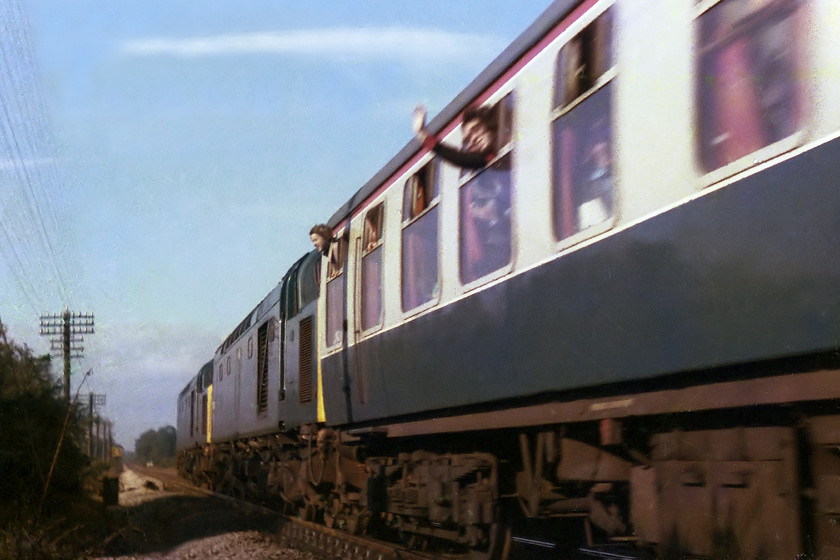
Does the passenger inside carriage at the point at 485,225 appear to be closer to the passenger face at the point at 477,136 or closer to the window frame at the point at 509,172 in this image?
the window frame at the point at 509,172

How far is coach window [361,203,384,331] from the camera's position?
8.06 meters

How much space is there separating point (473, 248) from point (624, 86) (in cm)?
193

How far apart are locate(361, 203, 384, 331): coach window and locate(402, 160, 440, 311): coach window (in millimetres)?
666

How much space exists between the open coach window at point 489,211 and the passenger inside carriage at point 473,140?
0.20 feet

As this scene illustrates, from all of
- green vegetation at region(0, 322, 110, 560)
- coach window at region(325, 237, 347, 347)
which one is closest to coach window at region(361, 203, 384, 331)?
coach window at region(325, 237, 347, 347)

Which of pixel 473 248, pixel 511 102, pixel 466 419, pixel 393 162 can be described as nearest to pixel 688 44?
pixel 511 102

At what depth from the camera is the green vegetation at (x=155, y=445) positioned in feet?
364

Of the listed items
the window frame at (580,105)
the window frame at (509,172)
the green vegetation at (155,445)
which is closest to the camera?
the window frame at (580,105)

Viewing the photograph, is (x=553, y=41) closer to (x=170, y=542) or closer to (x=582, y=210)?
(x=582, y=210)

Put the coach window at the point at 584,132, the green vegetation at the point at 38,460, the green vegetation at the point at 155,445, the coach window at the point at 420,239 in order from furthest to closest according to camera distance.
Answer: the green vegetation at the point at 155,445 → the green vegetation at the point at 38,460 → the coach window at the point at 420,239 → the coach window at the point at 584,132

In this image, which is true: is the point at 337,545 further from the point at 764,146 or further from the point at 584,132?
the point at 764,146

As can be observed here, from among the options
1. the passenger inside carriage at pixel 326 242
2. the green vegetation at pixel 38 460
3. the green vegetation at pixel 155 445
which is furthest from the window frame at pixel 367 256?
the green vegetation at pixel 155 445

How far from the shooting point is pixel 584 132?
4734 mm

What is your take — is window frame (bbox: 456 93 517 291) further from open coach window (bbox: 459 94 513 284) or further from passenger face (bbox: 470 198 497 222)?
passenger face (bbox: 470 198 497 222)
